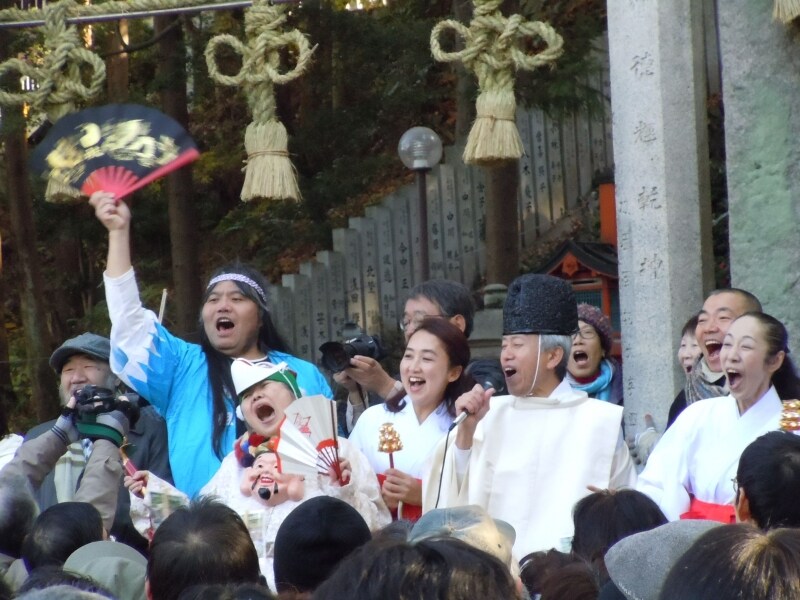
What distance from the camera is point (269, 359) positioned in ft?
16.3

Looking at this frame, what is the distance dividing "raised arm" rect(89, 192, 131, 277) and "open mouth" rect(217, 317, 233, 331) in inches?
17.3

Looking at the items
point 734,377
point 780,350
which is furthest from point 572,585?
point 780,350

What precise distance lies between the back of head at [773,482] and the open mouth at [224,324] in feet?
7.94

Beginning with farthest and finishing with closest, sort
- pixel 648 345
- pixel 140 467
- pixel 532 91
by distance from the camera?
pixel 532 91 < pixel 648 345 < pixel 140 467

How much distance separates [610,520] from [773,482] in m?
0.44

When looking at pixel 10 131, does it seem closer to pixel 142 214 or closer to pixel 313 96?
pixel 142 214

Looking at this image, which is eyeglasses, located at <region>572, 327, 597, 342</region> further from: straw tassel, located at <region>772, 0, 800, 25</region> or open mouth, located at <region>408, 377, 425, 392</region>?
straw tassel, located at <region>772, 0, 800, 25</region>

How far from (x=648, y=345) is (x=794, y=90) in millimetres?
1427

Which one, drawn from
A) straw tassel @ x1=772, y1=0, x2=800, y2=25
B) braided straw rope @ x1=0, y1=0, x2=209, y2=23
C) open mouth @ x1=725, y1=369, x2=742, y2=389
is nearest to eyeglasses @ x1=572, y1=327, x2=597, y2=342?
open mouth @ x1=725, y1=369, x2=742, y2=389

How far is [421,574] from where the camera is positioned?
1.79 meters

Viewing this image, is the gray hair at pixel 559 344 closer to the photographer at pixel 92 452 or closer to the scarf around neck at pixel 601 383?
the scarf around neck at pixel 601 383

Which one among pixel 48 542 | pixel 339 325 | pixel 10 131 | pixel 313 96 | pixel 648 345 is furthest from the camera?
pixel 313 96

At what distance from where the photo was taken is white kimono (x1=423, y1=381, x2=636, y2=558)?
4.32 meters

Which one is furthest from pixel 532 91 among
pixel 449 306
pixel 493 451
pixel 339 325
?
pixel 493 451
